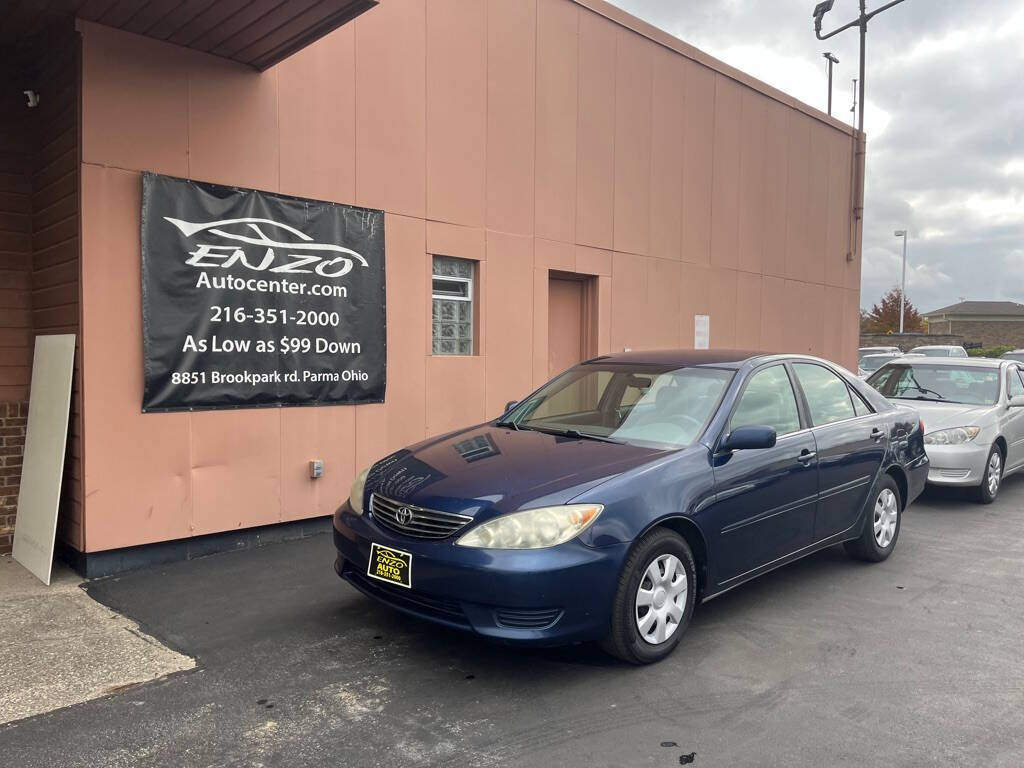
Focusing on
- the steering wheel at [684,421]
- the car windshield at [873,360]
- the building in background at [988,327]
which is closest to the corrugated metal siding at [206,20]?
the steering wheel at [684,421]

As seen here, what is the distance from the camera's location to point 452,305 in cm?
765

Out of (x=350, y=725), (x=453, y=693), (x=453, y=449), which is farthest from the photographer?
(x=453, y=449)

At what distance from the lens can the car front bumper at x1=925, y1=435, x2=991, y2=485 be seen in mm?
7719

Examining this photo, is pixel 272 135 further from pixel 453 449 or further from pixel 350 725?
pixel 350 725

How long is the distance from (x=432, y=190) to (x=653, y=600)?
4.69m

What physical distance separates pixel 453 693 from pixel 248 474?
3161 millimetres

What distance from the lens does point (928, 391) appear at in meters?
8.82

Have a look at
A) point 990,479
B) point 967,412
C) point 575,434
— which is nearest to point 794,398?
point 575,434

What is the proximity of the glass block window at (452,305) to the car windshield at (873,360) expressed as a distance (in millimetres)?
15327

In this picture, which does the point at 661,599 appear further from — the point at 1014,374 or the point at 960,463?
the point at 1014,374

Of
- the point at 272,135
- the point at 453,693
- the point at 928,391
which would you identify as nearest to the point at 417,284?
the point at 272,135

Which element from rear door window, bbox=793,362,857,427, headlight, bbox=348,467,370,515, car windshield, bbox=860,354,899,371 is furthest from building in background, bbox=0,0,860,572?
car windshield, bbox=860,354,899,371

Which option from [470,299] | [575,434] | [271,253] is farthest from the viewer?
[470,299]

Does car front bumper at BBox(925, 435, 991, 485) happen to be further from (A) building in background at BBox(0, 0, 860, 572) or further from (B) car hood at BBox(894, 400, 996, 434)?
(A) building in background at BBox(0, 0, 860, 572)
